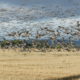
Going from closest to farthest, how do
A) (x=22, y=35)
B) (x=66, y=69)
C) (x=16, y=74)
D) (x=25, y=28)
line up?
(x=16, y=74)
(x=66, y=69)
(x=22, y=35)
(x=25, y=28)

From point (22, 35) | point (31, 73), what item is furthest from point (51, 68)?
point (22, 35)

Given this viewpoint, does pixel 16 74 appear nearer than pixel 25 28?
Yes

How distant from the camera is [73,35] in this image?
129250 mm

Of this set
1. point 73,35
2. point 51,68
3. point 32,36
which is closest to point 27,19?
point 32,36

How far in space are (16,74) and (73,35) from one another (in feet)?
308

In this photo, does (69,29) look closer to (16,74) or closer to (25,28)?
(25,28)

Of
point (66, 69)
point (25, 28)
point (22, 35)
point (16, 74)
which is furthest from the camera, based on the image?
point (25, 28)

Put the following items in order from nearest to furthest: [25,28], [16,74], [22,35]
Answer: [16,74]
[22,35]
[25,28]

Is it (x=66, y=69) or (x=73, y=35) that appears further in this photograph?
(x=73, y=35)

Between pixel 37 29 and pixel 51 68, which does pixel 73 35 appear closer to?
pixel 37 29

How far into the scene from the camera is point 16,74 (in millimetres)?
36156

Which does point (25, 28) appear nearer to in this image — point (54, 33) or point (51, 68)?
point (54, 33)

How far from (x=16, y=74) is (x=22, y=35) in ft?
288

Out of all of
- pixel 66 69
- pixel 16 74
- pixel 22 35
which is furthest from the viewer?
pixel 22 35
